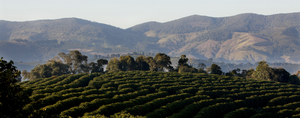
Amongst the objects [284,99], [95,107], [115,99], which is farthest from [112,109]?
[284,99]

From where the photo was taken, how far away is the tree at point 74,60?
99794mm

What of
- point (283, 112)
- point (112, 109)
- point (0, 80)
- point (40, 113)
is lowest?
point (283, 112)

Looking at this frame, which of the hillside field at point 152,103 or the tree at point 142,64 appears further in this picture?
the tree at point 142,64

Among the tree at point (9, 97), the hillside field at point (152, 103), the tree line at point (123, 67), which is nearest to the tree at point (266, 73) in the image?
the tree line at point (123, 67)

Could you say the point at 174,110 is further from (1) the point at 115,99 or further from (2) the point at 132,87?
(2) the point at 132,87

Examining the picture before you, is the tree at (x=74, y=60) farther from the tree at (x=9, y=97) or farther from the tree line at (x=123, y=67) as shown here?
the tree at (x=9, y=97)

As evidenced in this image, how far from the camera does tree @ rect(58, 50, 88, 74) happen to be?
99.8m

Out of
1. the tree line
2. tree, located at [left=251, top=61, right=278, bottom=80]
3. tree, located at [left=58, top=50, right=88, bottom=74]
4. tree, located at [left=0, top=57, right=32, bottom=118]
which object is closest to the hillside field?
tree, located at [left=0, top=57, right=32, bottom=118]

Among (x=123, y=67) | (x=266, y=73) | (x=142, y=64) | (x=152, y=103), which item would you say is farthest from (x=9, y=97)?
(x=266, y=73)

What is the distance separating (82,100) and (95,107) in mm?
3553

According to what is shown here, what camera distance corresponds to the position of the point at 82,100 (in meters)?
34.5

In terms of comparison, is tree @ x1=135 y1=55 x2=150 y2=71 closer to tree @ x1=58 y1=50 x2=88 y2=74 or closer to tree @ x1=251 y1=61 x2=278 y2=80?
tree @ x1=58 y1=50 x2=88 y2=74

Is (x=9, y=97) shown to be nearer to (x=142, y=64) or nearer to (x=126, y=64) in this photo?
(x=126, y=64)

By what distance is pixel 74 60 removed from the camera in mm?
101312
